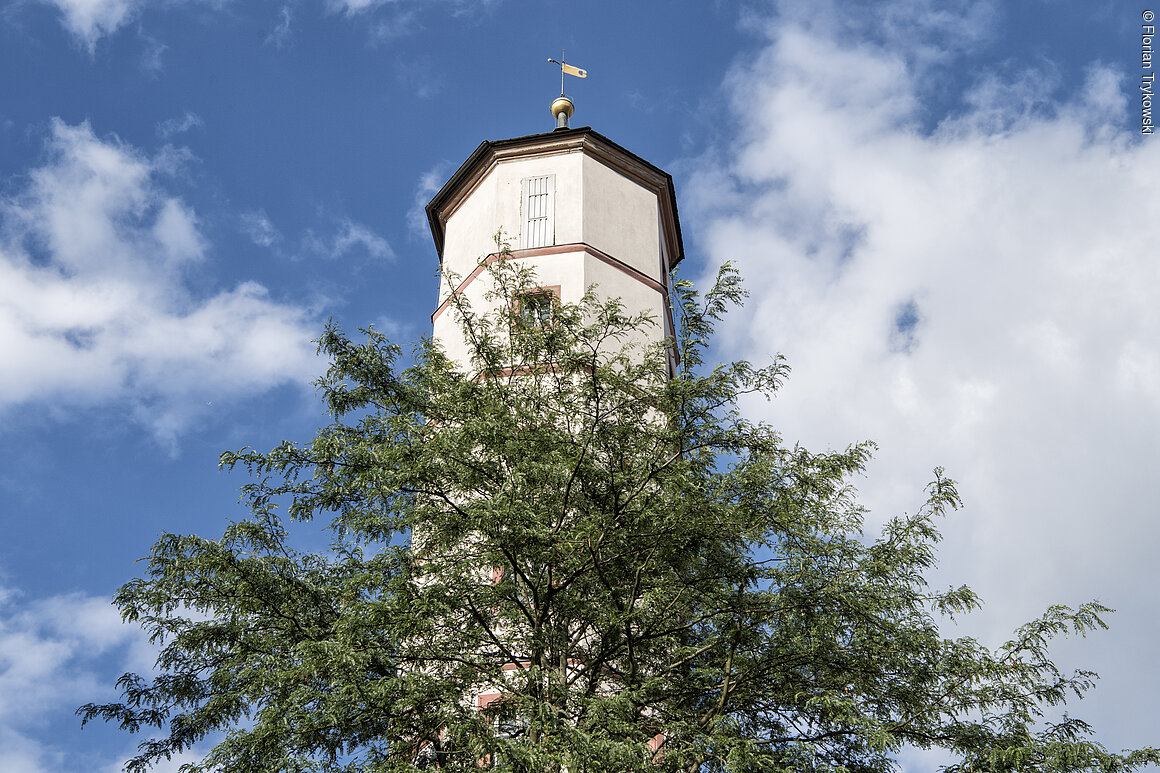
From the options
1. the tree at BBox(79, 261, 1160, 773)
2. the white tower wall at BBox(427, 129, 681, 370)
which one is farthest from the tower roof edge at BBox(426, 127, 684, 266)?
the tree at BBox(79, 261, 1160, 773)

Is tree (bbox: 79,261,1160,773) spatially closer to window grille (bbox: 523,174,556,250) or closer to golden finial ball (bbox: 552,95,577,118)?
window grille (bbox: 523,174,556,250)

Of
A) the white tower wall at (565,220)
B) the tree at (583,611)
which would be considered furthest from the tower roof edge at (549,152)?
the tree at (583,611)

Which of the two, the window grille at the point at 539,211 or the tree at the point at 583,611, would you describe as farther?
the window grille at the point at 539,211

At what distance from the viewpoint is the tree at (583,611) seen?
11477 mm

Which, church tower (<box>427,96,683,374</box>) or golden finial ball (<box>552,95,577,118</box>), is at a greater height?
golden finial ball (<box>552,95,577,118</box>)

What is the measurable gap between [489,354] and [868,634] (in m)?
5.77

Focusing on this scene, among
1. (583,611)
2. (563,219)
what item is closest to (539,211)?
(563,219)

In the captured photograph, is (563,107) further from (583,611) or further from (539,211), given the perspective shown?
(583,611)

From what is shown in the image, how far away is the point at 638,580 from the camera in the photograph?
12.1m

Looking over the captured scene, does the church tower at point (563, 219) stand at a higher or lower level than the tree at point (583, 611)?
higher

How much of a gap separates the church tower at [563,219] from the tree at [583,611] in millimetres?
7484

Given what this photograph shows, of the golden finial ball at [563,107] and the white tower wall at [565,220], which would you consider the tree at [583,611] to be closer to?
the white tower wall at [565,220]

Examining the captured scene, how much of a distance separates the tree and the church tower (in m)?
7.48

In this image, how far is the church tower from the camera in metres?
21.8
